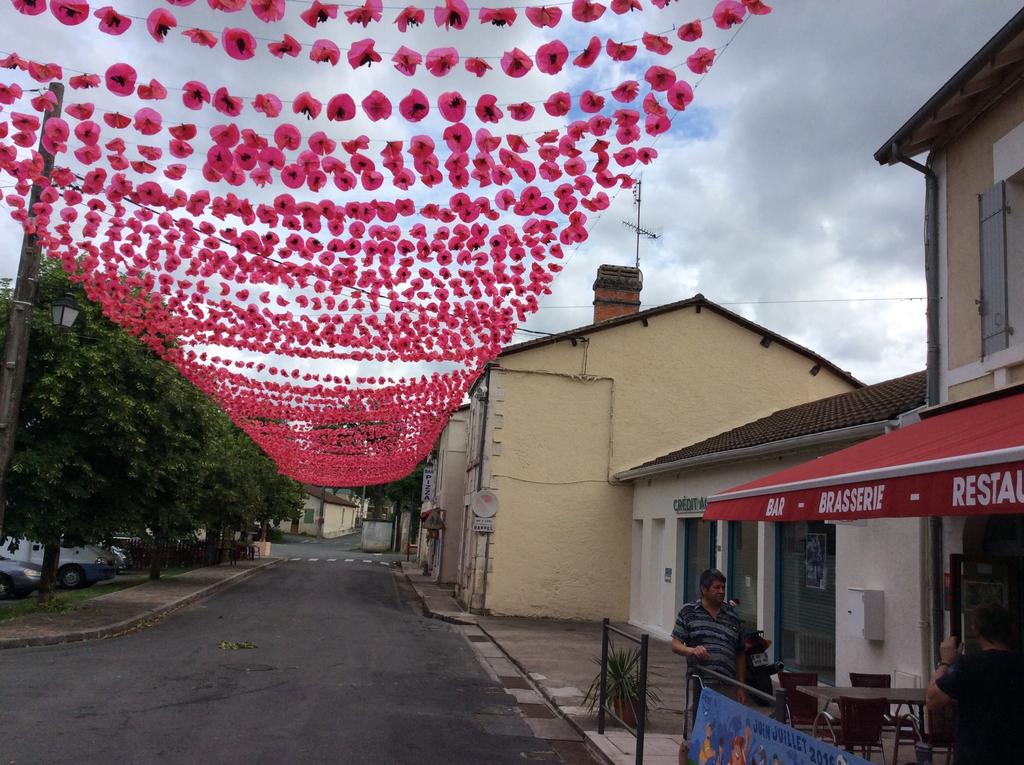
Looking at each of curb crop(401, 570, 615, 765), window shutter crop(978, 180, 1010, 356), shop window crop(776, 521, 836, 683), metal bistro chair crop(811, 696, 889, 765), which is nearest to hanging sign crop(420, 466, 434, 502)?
curb crop(401, 570, 615, 765)

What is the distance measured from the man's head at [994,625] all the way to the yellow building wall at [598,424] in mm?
16215

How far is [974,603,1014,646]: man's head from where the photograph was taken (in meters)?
3.85

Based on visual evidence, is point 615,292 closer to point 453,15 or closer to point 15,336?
point 15,336

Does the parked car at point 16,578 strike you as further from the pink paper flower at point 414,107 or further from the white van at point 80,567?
the pink paper flower at point 414,107

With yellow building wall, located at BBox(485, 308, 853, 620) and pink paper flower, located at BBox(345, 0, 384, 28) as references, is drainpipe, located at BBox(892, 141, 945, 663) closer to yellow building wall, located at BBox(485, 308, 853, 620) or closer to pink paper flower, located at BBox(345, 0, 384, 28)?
pink paper flower, located at BBox(345, 0, 384, 28)

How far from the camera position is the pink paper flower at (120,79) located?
510 centimetres

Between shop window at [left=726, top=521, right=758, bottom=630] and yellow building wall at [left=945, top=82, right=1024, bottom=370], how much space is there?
6263mm

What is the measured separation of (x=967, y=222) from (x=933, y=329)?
3.43ft

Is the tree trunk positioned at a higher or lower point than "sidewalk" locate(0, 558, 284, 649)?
higher

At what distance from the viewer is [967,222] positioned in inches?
307

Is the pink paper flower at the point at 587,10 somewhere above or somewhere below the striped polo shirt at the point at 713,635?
above

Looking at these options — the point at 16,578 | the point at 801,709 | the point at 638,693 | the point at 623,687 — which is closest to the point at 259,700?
the point at 623,687

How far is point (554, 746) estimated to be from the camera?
7.57 metres

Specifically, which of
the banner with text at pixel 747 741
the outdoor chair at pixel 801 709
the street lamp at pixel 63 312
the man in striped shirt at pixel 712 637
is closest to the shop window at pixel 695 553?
the outdoor chair at pixel 801 709
